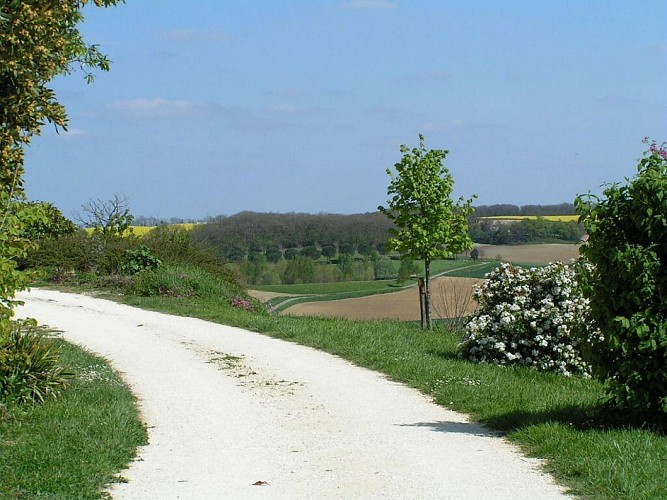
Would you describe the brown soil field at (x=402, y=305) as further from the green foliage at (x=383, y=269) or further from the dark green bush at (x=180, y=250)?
the green foliage at (x=383, y=269)

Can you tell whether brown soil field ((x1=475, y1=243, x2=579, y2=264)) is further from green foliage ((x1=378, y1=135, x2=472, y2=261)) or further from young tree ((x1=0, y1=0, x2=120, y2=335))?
Result: young tree ((x1=0, y1=0, x2=120, y2=335))

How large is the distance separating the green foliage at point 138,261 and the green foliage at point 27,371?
42.3 ft

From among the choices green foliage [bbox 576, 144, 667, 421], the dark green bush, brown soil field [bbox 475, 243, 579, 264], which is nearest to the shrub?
brown soil field [bbox 475, 243, 579, 264]

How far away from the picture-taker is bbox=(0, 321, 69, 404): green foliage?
9211 mm

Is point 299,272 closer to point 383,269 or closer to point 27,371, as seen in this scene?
point 383,269

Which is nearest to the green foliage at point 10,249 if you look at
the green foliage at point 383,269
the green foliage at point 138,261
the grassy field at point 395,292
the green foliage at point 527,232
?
the grassy field at point 395,292

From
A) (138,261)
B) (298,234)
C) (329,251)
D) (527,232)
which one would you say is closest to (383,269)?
(329,251)

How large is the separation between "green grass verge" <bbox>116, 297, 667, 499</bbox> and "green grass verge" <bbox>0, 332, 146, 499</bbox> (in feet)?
12.1

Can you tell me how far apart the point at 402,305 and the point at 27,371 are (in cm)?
1985

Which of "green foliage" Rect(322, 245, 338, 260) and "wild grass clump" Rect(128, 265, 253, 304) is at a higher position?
"green foliage" Rect(322, 245, 338, 260)

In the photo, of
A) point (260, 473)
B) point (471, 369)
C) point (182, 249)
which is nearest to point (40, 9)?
point (260, 473)

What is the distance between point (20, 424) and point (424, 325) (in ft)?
39.5

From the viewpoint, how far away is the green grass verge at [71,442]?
21.4 feet

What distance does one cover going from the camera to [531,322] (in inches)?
508
